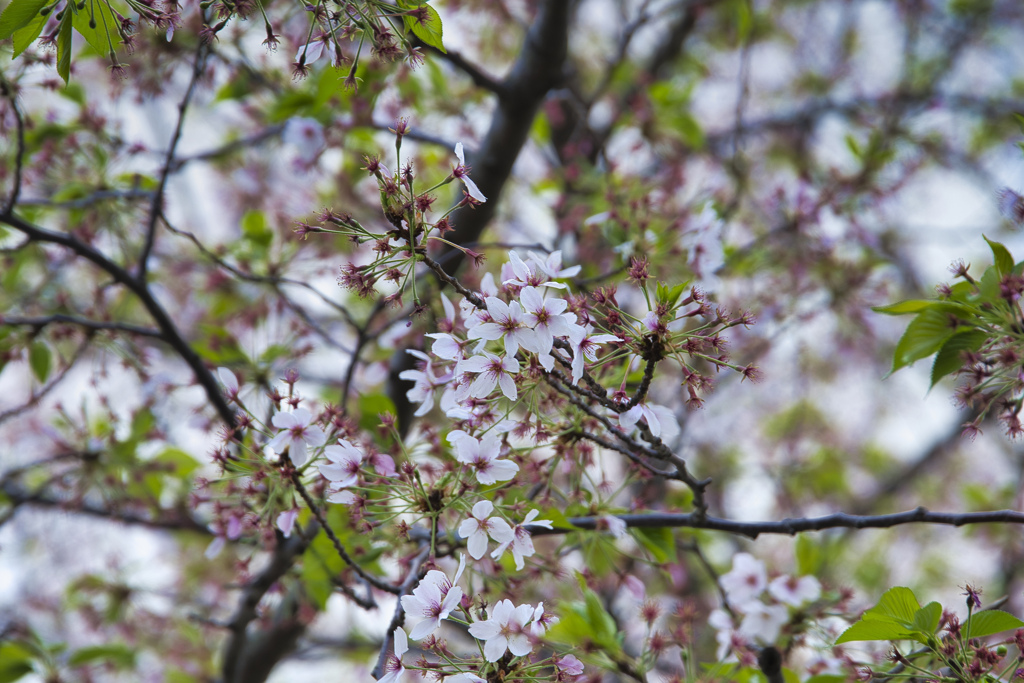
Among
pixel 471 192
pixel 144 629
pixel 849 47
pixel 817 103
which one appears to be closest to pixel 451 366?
pixel 471 192

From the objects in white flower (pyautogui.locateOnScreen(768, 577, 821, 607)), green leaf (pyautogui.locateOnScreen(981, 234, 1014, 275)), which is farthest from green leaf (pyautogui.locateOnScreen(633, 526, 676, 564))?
green leaf (pyautogui.locateOnScreen(981, 234, 1014, 275))

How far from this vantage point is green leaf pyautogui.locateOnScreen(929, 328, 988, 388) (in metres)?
1.78

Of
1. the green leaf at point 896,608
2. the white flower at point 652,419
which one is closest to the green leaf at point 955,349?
the green leaf at point 896,608

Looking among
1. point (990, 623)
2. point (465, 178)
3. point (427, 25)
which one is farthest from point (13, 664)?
point (990, 623)

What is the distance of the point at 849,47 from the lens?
654 centimetres

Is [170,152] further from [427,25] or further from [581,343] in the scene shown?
[581,343]

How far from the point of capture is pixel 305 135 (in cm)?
312

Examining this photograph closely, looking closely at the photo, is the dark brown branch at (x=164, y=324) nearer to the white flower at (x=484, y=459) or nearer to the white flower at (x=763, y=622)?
the white flower at (x=484, y=459)

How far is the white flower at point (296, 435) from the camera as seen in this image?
5.53ft

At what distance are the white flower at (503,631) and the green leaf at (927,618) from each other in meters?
0.92

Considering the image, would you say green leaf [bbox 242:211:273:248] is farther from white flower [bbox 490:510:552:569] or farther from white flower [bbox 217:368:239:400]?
white flower [bbox 490:510:552:569]

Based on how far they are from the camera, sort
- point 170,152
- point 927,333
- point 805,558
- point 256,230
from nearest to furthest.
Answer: point 927,333 < point 170,152 < point 805,558 < point 256,230

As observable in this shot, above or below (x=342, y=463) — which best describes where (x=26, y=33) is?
above

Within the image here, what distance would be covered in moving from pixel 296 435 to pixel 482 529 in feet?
1.72
